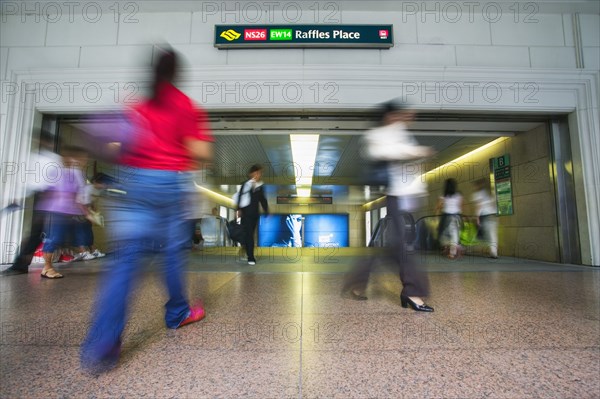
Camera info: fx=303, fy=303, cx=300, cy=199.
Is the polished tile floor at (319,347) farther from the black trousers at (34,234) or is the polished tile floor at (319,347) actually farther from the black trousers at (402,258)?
the black trousers at (34,234)

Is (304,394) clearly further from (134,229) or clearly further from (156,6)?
(156,6)

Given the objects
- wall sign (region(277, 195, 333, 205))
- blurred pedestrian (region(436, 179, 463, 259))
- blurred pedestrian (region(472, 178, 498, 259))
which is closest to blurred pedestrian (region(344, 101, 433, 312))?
blurred pedestrian (region(436, 179, 463, 259))

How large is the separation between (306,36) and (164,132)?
3.76m

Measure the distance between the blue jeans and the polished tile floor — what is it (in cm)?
16

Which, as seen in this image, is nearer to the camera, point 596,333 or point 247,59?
point 596,333

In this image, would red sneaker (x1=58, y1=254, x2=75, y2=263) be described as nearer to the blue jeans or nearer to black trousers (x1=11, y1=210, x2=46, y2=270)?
black trousers (x1=11, y1=210, x2=46, y2=270)

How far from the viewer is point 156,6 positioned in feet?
15.2

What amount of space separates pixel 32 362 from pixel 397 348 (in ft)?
5.27

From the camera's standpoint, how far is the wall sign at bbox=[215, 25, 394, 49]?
4512mm

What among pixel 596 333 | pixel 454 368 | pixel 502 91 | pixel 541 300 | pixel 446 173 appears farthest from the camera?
pixel 446 173

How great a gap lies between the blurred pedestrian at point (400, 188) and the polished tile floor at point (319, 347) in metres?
0.18

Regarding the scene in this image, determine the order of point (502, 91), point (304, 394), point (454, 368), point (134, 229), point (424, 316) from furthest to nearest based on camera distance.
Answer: point (502, 91) < point (424, 316) < point (134, 229) < point (454, 368) < point (304, 394)

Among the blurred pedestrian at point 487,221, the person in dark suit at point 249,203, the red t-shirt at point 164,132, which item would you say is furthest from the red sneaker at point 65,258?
the blurred pedestrian at point 487,221

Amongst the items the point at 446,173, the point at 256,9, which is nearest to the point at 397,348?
the point at 256,9
